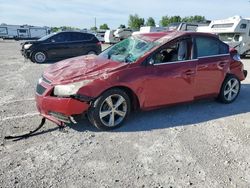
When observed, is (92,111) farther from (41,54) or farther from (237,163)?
(41,54)

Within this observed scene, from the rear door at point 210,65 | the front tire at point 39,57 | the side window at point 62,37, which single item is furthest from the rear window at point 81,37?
the rear door at point 210,65

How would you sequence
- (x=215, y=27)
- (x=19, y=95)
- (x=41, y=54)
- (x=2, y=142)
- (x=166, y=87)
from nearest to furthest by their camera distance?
1. (x=2, y=142)
2. (x=166, y=87)
3. (x=19, y=95)
4. (x=41, y=54)
5. (x=215, y=27)

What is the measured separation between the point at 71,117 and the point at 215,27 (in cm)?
1664

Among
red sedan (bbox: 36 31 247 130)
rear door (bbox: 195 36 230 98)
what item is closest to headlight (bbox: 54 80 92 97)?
red sedan (bbox: 36 31 247 130)

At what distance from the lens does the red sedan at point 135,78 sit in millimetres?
4332

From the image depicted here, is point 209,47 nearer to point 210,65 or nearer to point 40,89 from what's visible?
point 210,65

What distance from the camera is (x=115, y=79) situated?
4.43m

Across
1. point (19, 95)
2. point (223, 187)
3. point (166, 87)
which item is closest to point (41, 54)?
point (19, 95)

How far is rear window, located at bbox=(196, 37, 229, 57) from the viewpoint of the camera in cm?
558

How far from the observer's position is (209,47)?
579 centimetres

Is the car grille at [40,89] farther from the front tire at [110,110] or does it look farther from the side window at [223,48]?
the side window at [223,48]

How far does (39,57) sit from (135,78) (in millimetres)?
10081

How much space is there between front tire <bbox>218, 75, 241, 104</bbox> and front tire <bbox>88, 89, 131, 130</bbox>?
2.52m

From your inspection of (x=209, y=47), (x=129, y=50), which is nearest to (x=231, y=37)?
(x=209, y=47)
